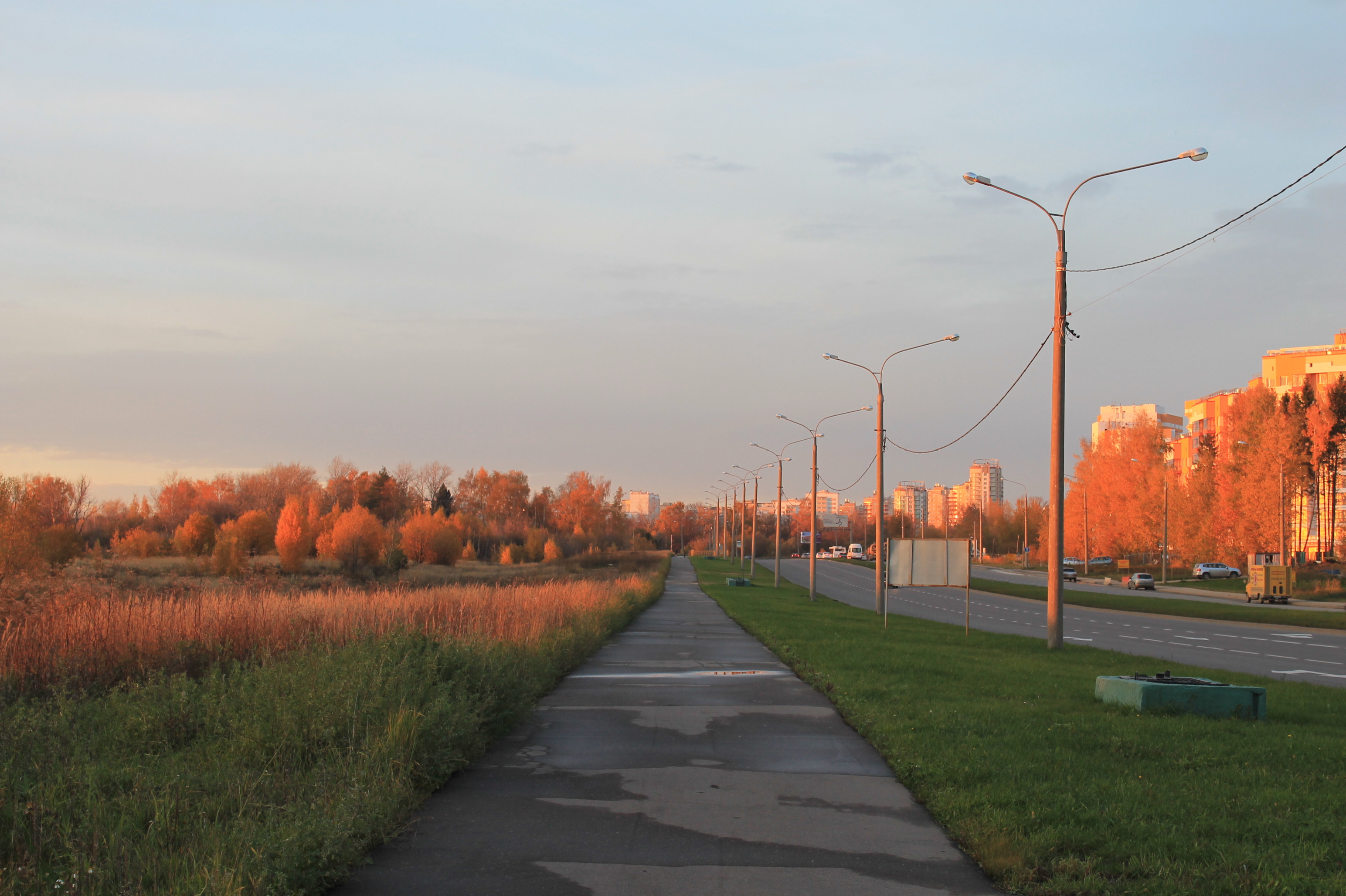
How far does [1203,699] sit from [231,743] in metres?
10.1

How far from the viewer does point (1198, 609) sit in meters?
42.7

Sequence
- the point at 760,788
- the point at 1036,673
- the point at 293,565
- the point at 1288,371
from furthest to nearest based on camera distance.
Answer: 1. the point at 1288,371
2. the point at 293,565
3. the point at 1036,673
4. the point at 760,788

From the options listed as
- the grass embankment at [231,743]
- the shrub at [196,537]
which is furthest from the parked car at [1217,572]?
the shrub at [196,537]

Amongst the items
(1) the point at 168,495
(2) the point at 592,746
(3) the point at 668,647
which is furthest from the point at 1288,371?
(1) the point at 168,495

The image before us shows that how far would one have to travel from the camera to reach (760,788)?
Result: 806cm

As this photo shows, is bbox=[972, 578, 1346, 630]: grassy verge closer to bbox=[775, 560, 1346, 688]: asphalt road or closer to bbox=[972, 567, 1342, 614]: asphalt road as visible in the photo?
bbox=[775, 560, 1346, 688]: asphalt road

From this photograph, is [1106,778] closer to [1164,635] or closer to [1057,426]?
[1057,426]

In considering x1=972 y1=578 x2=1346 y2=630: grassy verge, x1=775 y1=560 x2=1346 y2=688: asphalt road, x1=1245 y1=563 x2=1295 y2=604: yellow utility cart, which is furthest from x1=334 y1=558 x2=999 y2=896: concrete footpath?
x1=1245 y1=563 x2=1295 y2=604: yellow utility cart

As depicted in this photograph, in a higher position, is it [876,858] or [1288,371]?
[1288,371]

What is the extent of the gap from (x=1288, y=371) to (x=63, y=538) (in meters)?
127

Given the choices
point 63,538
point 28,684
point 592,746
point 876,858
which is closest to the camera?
point 876,858

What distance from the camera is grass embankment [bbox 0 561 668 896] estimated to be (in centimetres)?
520

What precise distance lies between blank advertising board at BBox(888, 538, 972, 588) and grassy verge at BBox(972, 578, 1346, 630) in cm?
1904

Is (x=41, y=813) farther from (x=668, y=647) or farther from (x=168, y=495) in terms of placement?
(x=168, y=495)
